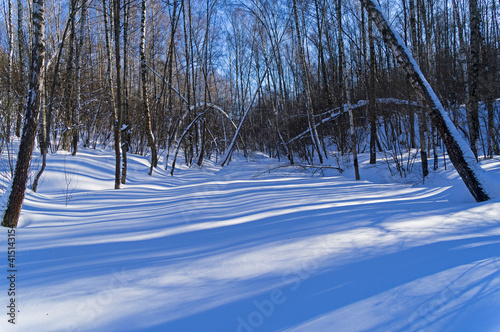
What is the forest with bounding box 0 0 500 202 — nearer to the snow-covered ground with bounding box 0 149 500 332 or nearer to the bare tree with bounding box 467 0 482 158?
the bare tree with bounding box 467 0 482 158

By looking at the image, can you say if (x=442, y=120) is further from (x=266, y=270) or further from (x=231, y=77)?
(x=231, y=77)

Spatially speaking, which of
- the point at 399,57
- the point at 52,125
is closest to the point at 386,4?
the point at 399,57

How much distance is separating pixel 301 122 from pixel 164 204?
12873mm

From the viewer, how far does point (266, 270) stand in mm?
1957

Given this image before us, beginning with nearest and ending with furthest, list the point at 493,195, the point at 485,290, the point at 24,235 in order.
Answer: the point at 485,290
the point at 24,235
the point at 493,195

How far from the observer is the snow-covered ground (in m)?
1.43

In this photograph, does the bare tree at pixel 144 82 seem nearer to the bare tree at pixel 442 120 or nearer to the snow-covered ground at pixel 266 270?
the snow-covered ground at pixel 266 270

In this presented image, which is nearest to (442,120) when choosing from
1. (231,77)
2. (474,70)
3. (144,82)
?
(474,70)

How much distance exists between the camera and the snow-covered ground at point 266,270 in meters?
1.43

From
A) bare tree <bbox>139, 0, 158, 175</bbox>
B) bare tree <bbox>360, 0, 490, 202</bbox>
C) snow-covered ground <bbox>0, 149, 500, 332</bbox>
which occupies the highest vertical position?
bare tree <bbox>139, 0, 158, 175</bbox>

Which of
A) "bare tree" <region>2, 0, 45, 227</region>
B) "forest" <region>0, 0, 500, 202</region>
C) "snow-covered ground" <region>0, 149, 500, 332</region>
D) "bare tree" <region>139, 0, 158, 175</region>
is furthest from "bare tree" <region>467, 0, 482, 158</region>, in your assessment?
"bare tree" <region>2, 0, 45, 227</region>

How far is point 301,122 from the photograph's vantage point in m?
16.4

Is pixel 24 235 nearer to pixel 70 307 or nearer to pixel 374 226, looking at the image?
pixel 70 307

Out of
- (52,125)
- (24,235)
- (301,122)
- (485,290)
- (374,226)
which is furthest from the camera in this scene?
(301,122)
